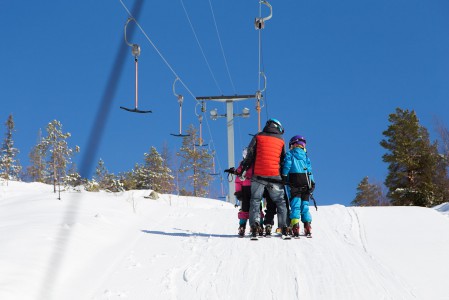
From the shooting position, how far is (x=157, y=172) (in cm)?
5334

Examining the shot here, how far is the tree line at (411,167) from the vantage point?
100ft

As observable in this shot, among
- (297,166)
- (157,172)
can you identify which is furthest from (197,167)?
(297,166)

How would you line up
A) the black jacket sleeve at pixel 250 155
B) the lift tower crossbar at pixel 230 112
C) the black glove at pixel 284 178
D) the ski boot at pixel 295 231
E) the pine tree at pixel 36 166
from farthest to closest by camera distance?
the pine tree at pixel 36 166
the lift tower crossbar at pixel 230 112
the black jacket sleeve at pixel 250 155
the black glove at pixel 284 178
the ski boot at pixel 295 231

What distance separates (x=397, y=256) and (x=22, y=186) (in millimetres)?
25550

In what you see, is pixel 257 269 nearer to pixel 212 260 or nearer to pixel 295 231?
pixel 212 260

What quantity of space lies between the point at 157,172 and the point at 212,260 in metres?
48.1

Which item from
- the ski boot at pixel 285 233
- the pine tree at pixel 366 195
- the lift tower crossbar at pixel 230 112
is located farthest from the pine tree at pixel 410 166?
the ski boot at pixel 285 233

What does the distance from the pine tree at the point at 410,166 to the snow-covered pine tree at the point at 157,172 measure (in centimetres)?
2651


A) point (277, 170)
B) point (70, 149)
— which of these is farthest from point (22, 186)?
point (277, 170)

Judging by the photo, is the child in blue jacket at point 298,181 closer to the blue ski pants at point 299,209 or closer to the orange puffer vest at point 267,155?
the blue ski pants at point 299,209

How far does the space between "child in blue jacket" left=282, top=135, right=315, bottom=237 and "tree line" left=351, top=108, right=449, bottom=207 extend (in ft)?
82.6

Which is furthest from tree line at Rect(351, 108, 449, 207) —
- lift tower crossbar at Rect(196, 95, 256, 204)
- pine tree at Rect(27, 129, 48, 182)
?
pine tree at Rect(27, 129, 48, 182)

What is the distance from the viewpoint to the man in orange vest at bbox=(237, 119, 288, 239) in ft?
25.0

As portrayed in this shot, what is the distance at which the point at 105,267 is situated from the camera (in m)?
5.70
